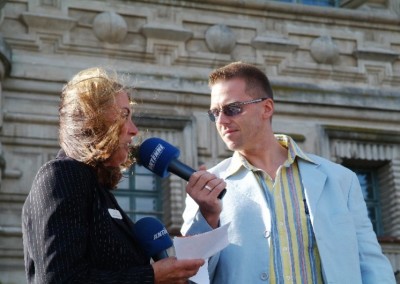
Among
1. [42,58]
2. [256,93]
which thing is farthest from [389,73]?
[256,93]

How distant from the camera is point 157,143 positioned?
417 centimetres

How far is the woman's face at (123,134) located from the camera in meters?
3.91

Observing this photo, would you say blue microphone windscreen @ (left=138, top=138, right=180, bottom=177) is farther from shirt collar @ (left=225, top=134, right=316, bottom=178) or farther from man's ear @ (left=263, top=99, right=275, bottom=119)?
man's ear @ (left=263, top=99, right=275, bottom=119)

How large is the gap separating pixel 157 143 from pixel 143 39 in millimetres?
5501

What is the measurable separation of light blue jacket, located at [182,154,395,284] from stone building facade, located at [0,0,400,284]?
3976 mm

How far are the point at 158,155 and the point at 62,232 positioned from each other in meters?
0.77

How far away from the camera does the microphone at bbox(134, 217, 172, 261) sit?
390 cm

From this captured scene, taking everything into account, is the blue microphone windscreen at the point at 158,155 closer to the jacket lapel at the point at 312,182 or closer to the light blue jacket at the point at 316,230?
the light blue jacket at the point at 316,230

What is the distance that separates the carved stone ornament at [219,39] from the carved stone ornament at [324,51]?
94cm

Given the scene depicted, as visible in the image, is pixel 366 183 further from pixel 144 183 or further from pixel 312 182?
pixel 312 182

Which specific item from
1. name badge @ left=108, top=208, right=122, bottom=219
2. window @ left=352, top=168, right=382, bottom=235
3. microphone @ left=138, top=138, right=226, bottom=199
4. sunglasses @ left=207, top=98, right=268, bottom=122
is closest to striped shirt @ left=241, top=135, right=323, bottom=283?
sunglasses @ left=207, top=98, right=268, bottom=122

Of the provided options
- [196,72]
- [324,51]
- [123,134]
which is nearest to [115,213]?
[123,134]

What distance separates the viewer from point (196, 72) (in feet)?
31.5

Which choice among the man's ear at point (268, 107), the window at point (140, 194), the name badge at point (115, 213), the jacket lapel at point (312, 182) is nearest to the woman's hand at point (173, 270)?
the name badge at point (115, 213)
